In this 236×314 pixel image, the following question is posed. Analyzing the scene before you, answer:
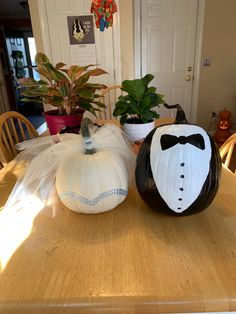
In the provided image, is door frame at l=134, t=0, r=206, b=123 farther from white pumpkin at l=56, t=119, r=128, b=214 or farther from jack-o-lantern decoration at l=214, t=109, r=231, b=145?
white pumpkin at l=56, t=119, r=128, b=214

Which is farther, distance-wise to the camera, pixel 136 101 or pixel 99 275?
pixel 136 101

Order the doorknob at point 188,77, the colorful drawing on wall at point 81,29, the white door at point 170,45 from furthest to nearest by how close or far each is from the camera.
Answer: the doorknob at point 188,77 < the white door at point 170,45 < the colorful drawing on wall at point 81,29

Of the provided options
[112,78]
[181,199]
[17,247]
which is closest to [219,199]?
[181,199]

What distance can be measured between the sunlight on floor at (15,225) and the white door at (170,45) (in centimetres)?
283

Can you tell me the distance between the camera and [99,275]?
0.45 meters

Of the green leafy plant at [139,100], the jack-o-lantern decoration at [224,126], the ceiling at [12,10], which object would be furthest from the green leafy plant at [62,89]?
the ceiling at [12,10]

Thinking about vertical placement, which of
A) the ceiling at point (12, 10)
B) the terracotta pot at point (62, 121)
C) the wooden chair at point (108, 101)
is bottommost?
the wooden chair at point (108, 101)

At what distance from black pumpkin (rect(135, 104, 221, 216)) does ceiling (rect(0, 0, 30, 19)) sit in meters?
5.25

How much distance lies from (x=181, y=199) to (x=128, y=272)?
0.20 meters

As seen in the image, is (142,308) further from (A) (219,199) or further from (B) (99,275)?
(A) (219,199)

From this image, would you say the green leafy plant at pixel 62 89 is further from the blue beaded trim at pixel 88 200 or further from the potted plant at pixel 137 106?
the blue beaded trim at pixel 88 200

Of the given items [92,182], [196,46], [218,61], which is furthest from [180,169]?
[218,61]

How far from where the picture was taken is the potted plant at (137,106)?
2.78ft

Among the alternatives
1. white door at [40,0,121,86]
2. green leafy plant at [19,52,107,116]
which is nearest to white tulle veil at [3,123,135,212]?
green leafy plant at [19,52,107,116]
